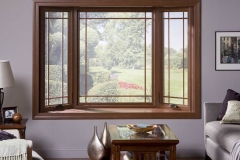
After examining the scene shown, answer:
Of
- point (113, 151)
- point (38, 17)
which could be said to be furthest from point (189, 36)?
point (113, 151)

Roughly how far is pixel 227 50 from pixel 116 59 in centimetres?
158

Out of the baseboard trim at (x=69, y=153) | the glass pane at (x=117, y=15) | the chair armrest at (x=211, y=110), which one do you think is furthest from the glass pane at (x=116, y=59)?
the chair armrest at (x=211, y=110)

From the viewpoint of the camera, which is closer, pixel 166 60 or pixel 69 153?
pixel 69 153

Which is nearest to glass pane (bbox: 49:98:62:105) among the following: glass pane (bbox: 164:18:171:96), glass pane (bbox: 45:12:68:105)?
glass pane (bbox: 45:12:68:105)

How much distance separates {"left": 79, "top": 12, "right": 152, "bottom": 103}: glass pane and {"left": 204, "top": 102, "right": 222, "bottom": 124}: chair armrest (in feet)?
3.17

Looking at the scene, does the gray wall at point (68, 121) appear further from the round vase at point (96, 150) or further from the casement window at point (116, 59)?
→ the round vase at point (96, 150)

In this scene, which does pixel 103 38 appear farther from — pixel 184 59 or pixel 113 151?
pixel 113 151

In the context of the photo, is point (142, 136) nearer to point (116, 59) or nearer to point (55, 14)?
point (116, 59)

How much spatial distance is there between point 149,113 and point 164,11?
4.85ft

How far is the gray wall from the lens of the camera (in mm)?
5844

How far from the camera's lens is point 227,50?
596 centimetres

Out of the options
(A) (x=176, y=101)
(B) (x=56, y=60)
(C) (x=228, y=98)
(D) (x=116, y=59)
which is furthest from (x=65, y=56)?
(C) (x=228, y=98)

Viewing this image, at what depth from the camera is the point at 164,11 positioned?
6191 mm

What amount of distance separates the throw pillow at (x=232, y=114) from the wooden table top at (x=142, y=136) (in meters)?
0.87
